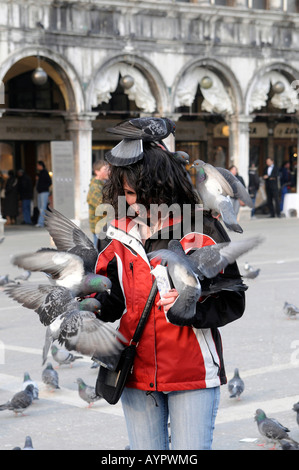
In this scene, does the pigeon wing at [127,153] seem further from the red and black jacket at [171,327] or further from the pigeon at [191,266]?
the pigeon at [191,266]

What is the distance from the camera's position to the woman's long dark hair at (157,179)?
3221 millimetres

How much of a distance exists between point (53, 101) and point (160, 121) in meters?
22.7

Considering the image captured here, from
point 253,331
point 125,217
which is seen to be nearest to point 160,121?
point 125,217

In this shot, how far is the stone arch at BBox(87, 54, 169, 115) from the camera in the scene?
21.7 metres

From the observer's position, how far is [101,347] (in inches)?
120

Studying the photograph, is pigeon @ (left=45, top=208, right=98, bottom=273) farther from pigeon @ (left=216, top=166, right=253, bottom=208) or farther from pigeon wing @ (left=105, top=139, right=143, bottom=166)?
pigeon @ (left=216, top=166, right=253, bottom=208)

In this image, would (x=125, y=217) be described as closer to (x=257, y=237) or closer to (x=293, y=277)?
(x=257, y=237)

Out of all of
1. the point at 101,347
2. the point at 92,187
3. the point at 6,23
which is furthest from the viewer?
the point at 6,23

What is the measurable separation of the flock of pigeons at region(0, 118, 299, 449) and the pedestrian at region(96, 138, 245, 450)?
72mm

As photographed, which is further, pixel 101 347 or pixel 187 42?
pixel 187 42

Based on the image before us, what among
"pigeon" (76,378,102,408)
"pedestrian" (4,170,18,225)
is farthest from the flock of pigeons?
"pedestrian" (4,170,18,225)

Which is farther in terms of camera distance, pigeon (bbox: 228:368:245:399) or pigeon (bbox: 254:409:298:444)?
pigeon (bbox: 228:368:245:399)

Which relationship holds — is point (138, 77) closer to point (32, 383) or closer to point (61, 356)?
point (61, 356)

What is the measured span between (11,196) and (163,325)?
2121 cm
